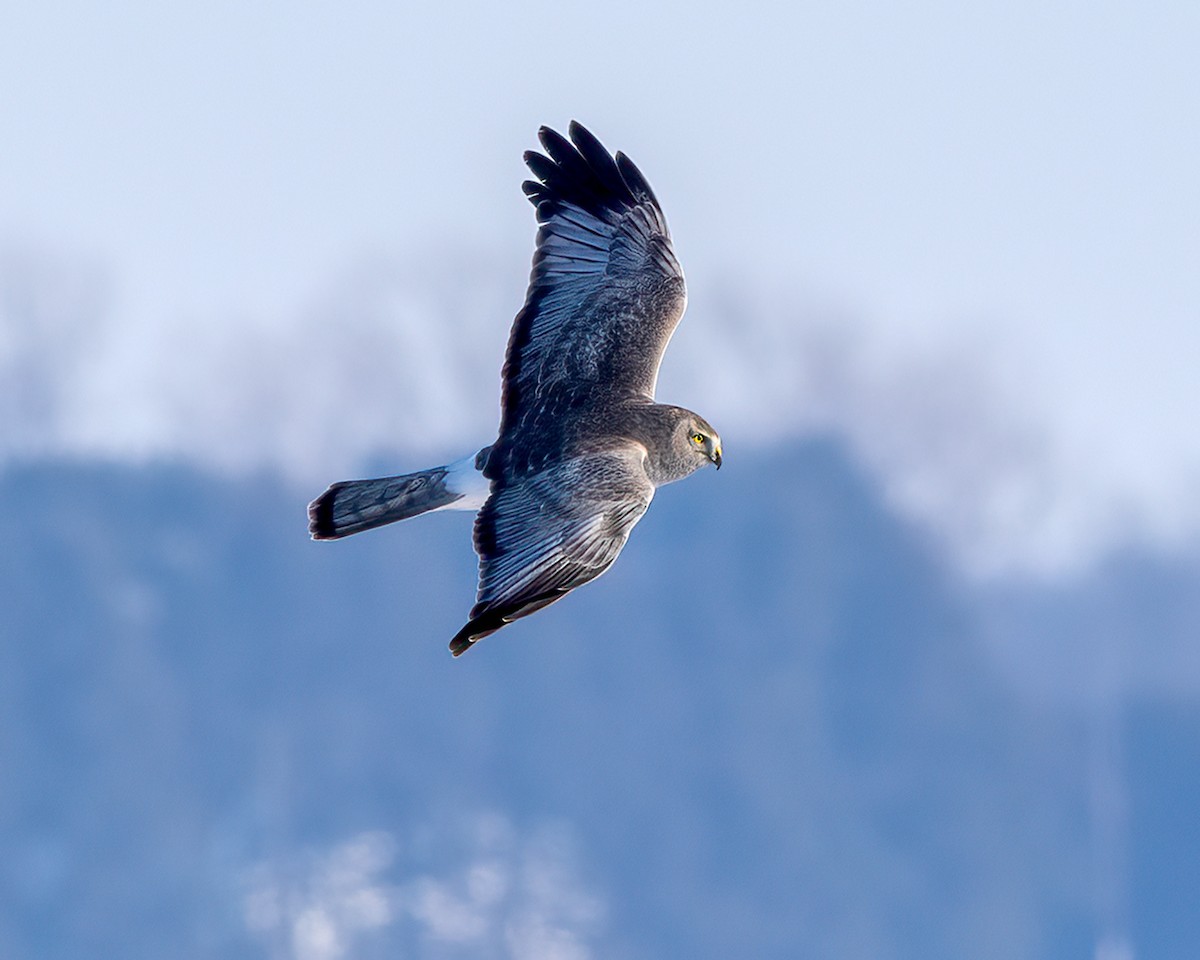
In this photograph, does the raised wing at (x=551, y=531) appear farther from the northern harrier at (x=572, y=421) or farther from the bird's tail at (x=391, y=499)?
the bird's tail at (x=391, y=499)

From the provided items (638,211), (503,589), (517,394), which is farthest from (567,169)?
(503,589)

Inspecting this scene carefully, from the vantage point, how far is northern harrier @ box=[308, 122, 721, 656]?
14000 mm

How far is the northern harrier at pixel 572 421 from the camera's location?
14.0 metres

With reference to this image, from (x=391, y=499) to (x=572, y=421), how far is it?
136 cm

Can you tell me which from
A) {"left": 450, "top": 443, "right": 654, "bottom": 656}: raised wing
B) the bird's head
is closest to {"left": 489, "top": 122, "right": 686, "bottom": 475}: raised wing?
the bird's head

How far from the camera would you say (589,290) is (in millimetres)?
16750

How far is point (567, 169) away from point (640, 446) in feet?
8.61

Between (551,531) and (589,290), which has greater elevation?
(589,290)

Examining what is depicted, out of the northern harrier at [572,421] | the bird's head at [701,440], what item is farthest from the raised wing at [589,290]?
the bird's head at [701,440]

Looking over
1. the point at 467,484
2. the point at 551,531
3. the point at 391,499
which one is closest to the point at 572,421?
the point at 467,484

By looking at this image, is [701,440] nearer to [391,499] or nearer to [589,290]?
[589,290]

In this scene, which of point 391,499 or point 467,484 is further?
point 391,499

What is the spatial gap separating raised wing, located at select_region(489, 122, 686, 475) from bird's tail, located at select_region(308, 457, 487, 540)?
1.90 feet

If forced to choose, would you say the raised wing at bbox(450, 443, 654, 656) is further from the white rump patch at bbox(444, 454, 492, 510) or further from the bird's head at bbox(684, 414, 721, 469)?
the bird's head at bbox(684, 414, 721, 469)
